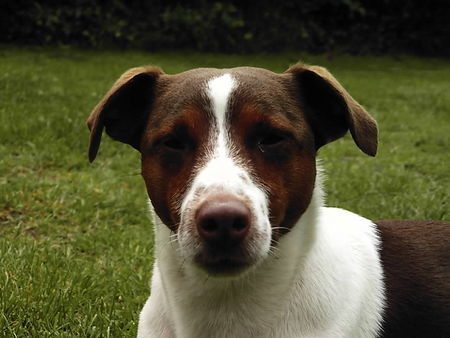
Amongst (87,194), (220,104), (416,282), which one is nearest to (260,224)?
(220,104)

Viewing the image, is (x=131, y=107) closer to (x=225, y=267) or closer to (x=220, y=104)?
(x=220, y=104)

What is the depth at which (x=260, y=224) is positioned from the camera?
2.27m

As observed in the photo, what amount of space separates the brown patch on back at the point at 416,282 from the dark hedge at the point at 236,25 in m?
14.2

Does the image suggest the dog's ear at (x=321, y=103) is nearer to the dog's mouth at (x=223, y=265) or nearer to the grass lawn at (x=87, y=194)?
the dog's mouth at (x=223, y=265)

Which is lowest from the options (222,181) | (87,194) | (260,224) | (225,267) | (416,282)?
(87,194)

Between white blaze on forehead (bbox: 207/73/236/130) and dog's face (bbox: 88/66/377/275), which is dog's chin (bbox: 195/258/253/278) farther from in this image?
white blaze on forehead (bbox: 207/73/236/130)

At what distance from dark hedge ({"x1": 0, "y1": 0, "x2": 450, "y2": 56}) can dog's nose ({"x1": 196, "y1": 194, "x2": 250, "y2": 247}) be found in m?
14.7

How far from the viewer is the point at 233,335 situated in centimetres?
257

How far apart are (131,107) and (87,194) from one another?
2647mm

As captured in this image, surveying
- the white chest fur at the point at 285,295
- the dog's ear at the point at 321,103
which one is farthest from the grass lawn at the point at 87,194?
the dog's ear at the point at 321,103

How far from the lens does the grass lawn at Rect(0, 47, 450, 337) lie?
3545mm

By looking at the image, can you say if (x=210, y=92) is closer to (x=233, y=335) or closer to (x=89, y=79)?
(x=233, y=335)

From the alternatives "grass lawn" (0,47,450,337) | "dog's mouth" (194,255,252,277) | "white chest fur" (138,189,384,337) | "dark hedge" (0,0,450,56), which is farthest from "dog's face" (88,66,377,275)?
"dark hedge" (0,0,450,56)

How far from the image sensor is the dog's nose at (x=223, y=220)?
212 cm
